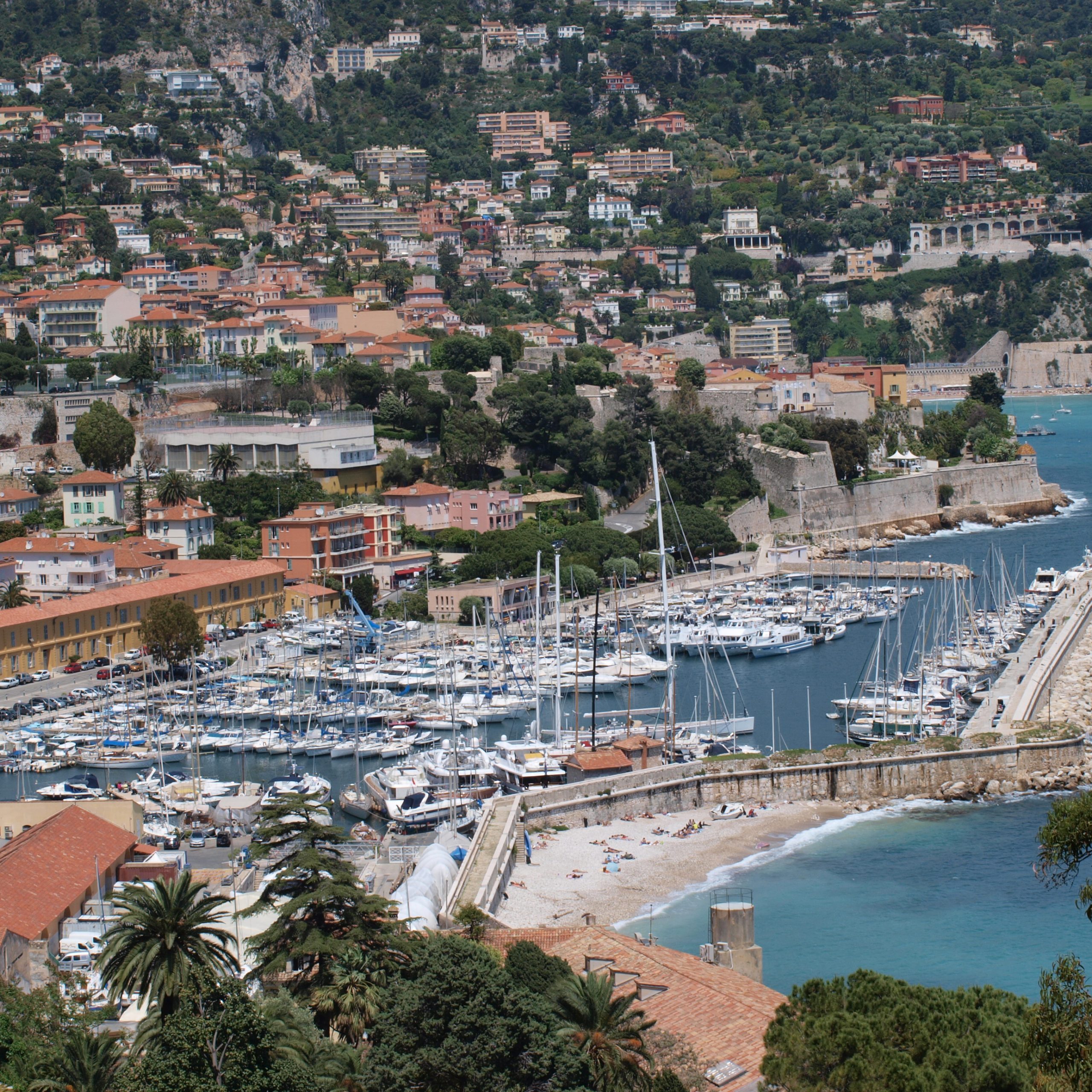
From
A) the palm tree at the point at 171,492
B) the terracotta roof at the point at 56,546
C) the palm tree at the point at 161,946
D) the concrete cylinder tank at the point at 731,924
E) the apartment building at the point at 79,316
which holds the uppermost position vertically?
the apartment building at the point at 79,316

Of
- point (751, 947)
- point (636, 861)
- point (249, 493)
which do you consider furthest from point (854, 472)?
point (751, 947)

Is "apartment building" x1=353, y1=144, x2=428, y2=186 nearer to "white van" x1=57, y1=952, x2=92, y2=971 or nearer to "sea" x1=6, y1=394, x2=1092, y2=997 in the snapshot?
"sea" x1=6, y1=394, x2=1092, y2=997

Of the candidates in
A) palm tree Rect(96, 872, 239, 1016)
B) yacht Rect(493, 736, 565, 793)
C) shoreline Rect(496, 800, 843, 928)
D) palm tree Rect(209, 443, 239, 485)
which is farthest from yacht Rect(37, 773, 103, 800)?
palm tree Rect(209, 443, 239, 485)

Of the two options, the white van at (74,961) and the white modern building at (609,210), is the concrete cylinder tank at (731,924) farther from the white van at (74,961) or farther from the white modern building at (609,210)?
the white modern building at (609,210)

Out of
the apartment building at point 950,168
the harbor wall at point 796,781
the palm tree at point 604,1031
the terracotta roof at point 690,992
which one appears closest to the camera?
the palm tree at point 604,1031

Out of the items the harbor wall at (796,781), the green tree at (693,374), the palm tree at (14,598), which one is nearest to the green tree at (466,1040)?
the harbor wall at (796,781)

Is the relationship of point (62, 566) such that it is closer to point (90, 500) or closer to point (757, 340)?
point (90, 500)
